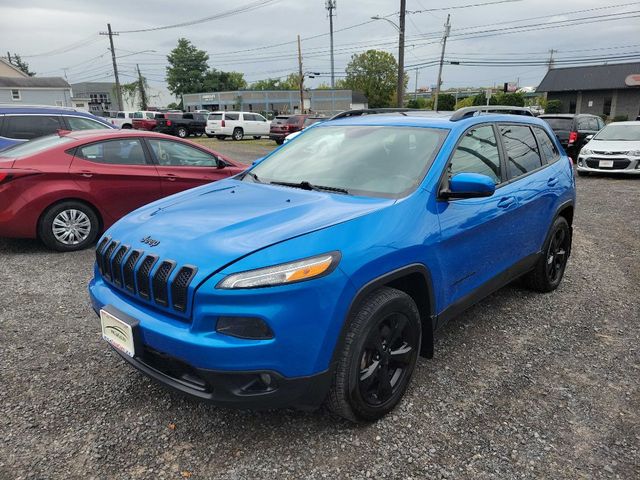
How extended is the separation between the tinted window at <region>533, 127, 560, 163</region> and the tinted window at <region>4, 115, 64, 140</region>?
28.0ft

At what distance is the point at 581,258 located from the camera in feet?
19.1

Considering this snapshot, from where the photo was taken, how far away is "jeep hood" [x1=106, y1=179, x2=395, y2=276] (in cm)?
231

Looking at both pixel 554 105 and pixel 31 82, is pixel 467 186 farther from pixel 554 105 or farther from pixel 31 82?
pixel 31 82

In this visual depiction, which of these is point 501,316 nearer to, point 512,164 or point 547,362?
point 547,362

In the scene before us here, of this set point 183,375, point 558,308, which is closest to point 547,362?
point 558,308

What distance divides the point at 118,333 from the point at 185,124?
3069cm

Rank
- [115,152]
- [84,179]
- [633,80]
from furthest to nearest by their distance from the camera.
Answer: [633,80]
[115,152]
[84,179]

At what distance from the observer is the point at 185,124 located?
1226 inches

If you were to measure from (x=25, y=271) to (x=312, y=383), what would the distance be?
425 centimetres

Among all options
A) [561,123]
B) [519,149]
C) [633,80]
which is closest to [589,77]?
[633,80]

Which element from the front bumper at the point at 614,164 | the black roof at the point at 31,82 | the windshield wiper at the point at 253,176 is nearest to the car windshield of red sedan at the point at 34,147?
the windshield wiper at the point at 253,176

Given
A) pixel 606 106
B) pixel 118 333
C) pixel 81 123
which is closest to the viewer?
pixel 118 333

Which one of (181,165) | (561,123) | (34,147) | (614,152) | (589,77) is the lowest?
(614,152)

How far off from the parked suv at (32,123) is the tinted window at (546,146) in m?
7.84
